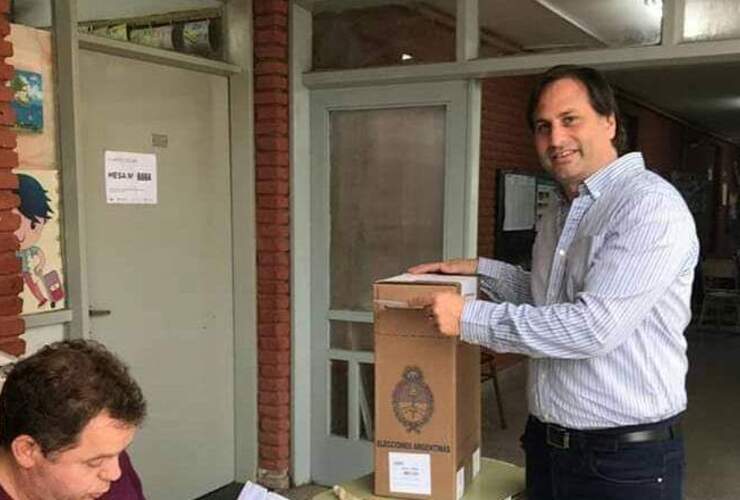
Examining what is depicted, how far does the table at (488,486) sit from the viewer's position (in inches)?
68.7

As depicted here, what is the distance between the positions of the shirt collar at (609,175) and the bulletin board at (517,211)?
11.6ft

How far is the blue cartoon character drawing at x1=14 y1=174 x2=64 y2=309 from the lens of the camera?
2568 mm

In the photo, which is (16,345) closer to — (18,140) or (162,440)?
(18,140)

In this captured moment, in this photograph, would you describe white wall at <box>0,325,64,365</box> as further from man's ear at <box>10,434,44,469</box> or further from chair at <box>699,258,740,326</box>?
chair at <box>699,258,740,326</box>

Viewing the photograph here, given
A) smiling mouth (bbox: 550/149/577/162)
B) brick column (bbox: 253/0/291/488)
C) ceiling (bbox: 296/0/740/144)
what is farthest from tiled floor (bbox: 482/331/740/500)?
smiling mouth (bbox: 550/149/577/162)

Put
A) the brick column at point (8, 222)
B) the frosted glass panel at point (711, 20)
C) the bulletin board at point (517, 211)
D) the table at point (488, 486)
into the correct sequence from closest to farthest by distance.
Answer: the table at point (488, 486) < the brick column at point (8, 222) < the frosted glass panel at point (711, 20) < the bulletin board at point (517, 211)

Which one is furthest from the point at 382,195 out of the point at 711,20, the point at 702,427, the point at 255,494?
the point at 702,427

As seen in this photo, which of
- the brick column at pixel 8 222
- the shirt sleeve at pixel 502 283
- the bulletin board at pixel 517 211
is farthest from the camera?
the bulletin board at pixel 517 211

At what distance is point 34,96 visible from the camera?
8.59ft

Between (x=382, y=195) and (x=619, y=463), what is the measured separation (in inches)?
81.1

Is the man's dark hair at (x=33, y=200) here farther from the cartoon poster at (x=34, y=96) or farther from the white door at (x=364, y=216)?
the white door at (x=364, y=216)

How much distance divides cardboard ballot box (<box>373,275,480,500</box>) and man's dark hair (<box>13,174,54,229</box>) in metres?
1.51

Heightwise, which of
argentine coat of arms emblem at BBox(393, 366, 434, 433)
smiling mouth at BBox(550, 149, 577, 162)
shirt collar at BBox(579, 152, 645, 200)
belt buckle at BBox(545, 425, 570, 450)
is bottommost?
belt buckle at BBox(545, 425, 570, 450)

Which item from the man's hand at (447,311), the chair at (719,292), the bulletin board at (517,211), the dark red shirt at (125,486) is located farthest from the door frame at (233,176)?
the chair at (719,292)
